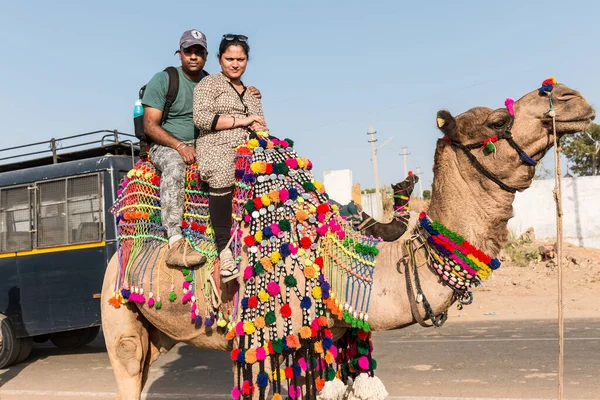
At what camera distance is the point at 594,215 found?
22516mm

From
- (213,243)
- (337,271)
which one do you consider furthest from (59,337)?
(337,271)

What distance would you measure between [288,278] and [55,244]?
284 inches

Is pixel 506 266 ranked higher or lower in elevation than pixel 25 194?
lower

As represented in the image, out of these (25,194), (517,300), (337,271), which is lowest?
(517,300)

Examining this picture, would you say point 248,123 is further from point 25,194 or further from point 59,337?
point 59,337

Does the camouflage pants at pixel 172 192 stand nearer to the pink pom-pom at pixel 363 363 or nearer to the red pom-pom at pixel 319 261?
the red pom-pom at pixel 319 261

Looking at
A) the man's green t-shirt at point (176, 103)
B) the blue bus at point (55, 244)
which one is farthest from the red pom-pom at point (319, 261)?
the blue bus at point (55, 244)

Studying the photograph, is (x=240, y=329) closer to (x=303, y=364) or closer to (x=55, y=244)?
(x=303, y=364)

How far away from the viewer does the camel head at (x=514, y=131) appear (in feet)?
10.4

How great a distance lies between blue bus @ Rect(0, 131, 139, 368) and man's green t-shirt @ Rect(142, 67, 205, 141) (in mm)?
5252

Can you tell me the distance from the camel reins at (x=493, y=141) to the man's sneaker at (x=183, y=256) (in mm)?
1782

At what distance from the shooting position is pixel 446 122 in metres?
3.39

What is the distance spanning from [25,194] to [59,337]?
3.20m

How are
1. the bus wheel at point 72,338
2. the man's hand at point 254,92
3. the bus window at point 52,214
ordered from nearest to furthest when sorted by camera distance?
the man's hand at point 254,92 → the bus window at point 52,214 → the bus wheel at point 72,338
